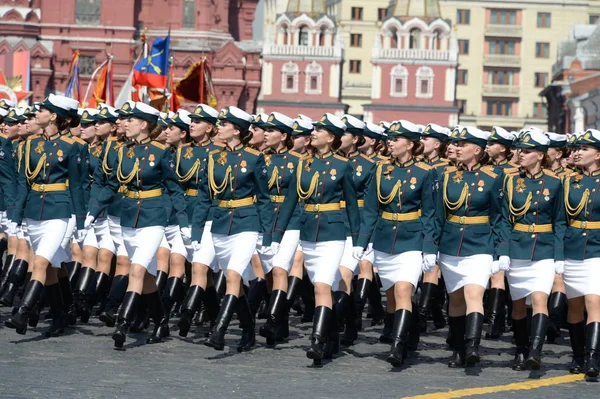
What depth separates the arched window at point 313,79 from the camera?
94688 millimetres

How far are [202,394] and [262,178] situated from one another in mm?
2847

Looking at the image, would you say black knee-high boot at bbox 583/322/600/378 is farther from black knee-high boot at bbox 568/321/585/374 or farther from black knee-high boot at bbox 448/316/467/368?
black knee-high boot at bbox 448/316/467/368

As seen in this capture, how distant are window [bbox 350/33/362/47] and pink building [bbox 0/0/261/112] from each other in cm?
2679

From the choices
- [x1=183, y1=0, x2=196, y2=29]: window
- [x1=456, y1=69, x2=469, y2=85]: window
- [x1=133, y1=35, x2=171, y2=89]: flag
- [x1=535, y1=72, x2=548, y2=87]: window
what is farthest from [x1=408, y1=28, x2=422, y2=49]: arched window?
[x1=133, y1=35, x2=171, y2=89]: flag

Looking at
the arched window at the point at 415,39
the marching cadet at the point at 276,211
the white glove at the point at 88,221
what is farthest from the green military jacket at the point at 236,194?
the arched window at the point at 415,39

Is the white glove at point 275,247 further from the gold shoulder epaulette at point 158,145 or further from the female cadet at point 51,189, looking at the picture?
the female cadet at point 51,189

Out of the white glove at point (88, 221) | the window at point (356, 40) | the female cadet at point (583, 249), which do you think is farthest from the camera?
the window at point (356, 40)

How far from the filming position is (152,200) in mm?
12750

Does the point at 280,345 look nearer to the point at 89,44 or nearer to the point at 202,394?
the point at 202,394

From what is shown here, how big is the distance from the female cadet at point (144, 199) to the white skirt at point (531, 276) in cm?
291

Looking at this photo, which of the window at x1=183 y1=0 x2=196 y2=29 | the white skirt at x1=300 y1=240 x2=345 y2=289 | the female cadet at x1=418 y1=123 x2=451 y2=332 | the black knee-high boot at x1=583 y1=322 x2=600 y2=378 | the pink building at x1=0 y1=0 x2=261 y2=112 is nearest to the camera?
the black knee-high boot at x1=583 y1=322 x2=600 y2=378

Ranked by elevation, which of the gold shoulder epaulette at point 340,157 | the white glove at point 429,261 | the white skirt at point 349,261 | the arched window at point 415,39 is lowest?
the white skirt at point 349,261

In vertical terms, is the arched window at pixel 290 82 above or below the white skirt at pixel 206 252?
above

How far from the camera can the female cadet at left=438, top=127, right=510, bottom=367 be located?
11641 millimetres
